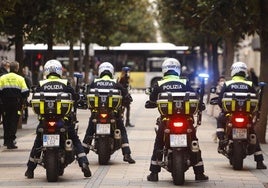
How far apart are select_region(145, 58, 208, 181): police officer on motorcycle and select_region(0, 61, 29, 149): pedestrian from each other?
5.94 meters

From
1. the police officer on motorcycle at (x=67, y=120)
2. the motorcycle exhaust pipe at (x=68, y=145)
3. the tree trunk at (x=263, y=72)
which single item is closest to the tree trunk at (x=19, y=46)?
the tree trunk at (x=263, y=72)

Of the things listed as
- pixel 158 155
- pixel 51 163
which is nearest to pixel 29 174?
pixel 51 163

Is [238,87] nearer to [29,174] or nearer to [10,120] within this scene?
[29,174]

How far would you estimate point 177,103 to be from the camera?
1131 cm

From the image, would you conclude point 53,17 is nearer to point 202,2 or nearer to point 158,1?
point 202,2

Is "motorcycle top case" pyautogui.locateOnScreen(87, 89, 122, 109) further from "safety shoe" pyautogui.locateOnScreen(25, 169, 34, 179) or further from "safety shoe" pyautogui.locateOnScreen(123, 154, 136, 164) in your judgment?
"safety shoe" pyautogui.locateOnScreen(25, 169, 34, 179)

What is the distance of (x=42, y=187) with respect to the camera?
11039 millimetres

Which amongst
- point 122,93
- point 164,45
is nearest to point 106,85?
point 122,93

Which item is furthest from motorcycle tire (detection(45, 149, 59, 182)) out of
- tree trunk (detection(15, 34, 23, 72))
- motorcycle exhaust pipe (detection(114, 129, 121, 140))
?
tree trunk (detection(15, 34, 23, 72))

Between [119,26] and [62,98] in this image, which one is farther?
[119,26]

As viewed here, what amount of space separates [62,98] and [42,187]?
4.54 ft

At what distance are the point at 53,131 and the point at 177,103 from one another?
6.08 feet

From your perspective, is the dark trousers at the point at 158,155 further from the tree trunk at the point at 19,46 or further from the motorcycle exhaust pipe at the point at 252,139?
the tree trunk at the point at 19,46

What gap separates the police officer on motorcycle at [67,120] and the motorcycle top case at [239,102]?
2730 millimetres
